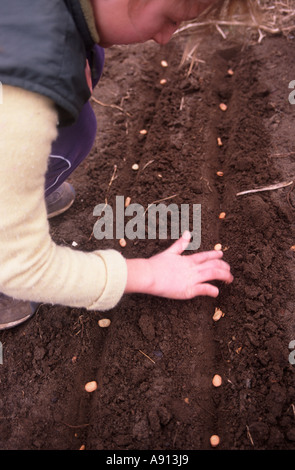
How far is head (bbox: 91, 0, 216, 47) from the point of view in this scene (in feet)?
3.30

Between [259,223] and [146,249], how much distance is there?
1.69 feet

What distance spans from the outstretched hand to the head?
69 cm

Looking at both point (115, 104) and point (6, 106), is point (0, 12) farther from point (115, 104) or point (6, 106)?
point (115, 104)

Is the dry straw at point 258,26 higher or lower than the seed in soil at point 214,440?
higher

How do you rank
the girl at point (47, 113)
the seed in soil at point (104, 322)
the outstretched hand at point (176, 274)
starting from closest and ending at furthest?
1. the girl at point (47, 113)
2. the outstretched hand at point (176, 274)
3. the seed in soil at point (104, 322)

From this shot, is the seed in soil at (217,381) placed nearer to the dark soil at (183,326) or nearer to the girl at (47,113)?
the dark soil at (183,326)

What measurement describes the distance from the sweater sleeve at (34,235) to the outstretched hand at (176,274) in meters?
0.10

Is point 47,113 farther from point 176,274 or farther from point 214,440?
point 214,440

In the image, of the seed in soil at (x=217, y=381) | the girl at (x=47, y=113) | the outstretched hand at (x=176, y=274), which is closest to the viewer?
the girl at (x=47, y=113)

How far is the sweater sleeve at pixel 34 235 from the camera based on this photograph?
0.92 metres

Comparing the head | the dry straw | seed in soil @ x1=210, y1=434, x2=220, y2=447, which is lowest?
seed in soil @ x1=210, y1=434, x2=220, y2=447

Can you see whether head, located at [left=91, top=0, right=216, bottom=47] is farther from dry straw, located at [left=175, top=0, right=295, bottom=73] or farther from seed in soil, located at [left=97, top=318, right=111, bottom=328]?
dry straw, located at [left=175, top=0, right=295, bottom=73]


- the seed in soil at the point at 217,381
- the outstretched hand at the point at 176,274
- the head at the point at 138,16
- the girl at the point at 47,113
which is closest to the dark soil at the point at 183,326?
the seed in soil at the point at 217,381

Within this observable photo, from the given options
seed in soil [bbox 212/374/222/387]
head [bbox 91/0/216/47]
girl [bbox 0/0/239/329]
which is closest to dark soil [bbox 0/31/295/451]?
seed in soil [bbox 212/374/222/387]
